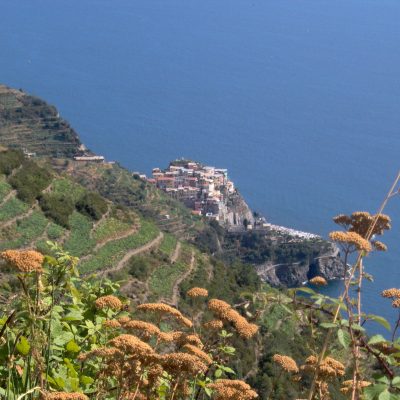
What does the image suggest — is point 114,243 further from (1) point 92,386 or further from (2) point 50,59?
(2) point 50,59

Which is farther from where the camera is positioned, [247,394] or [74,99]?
[74,99]

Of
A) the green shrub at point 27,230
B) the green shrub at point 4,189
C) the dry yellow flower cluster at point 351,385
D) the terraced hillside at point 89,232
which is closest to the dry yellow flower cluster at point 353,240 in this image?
the dry yellow flower cluster at point 351,385

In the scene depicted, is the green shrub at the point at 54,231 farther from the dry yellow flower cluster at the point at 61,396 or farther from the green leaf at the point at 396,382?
the green leaf at the point at 396,382

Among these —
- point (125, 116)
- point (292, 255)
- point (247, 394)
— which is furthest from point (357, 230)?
point (125, 116)

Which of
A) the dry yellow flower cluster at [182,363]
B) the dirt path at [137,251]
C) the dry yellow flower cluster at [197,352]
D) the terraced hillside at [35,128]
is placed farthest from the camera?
the terraced hillside at [35,128]

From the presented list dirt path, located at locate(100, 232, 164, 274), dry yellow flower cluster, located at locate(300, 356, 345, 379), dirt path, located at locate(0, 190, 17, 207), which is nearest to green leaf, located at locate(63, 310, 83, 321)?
dry yellow flower cluster, located at locate(300, 356, 345, 379)

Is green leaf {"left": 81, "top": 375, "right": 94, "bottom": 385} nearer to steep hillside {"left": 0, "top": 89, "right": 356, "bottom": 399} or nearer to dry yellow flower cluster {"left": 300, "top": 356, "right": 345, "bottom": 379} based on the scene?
dry yellow flower cluster {"left": 300, "top": 356, "right": 345, "bottom": 379}
